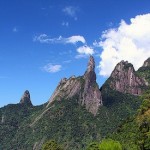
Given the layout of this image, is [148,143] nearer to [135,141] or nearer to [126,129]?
[135,141]

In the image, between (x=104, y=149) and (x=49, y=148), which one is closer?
(x=104, y=149)

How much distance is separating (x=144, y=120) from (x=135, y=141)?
23.0ft

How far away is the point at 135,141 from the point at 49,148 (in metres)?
29.9

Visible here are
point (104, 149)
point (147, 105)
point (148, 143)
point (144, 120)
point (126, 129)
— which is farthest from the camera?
point (126, 129)

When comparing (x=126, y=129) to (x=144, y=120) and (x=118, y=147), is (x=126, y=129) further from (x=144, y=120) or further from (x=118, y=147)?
(x=118, y=147)

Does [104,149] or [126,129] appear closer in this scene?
[104,149]

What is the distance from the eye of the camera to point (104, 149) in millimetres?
98688

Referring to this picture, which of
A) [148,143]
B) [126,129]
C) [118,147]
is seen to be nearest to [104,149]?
[118,147]

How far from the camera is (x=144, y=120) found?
113m

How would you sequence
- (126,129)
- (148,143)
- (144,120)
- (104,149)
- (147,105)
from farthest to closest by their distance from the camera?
(126,129), (147,105), (144,120), (148,143), (104,149)

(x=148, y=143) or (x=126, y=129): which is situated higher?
(x=126, y=129)

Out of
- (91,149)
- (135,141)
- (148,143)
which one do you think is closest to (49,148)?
(91,149)

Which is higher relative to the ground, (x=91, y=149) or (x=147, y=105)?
(x=147, y=105)

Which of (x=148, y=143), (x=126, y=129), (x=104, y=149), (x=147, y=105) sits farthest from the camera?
(x=126, y=129)
